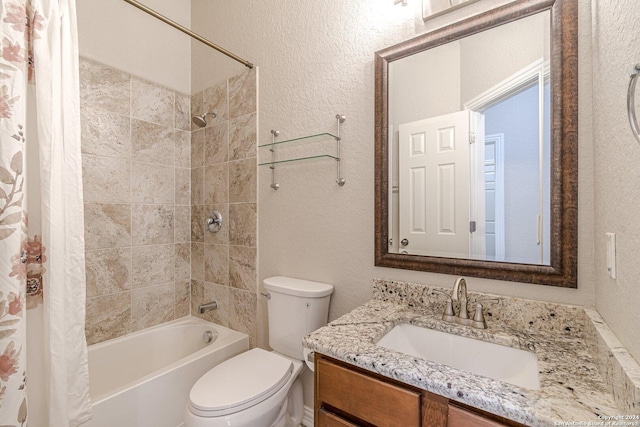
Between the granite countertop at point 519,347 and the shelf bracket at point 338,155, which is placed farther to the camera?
the shelf bracket at point 338,155

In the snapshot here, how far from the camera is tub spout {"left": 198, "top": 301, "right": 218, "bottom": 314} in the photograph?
77.6 inches

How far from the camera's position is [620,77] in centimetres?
68

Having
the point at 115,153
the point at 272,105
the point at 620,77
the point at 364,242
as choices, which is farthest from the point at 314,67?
the point at 115,153

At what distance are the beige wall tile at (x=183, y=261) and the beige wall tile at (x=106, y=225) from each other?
0.35 meters

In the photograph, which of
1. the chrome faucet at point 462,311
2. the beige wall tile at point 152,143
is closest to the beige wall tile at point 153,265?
the beige wall tile at point 152,143

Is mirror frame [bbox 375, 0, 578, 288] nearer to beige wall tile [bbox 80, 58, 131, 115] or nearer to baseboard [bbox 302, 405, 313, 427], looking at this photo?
baseboard [bbox 302, 405, 313, 427]

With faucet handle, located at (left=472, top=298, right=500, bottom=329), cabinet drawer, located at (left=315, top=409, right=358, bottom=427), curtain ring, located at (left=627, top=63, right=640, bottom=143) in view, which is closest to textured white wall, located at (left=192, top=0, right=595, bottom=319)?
faucet handle, located at (left=472, top=298, right=500, bottom=329)

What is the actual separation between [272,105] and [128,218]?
4.02 feet

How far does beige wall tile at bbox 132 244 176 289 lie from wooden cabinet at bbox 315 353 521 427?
159 cm

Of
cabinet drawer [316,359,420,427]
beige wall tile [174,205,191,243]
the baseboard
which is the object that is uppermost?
beige wall tile [174,205,191,243]

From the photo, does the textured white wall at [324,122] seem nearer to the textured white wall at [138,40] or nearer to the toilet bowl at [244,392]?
the toilet bowl at [244,392]

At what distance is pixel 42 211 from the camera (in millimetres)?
983

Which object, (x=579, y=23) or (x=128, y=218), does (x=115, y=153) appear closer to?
(x=128, y=218)

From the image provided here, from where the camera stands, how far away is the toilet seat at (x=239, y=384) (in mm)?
1099
